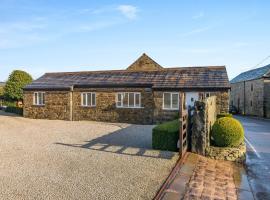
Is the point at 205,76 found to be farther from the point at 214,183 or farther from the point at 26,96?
the point at 26,96

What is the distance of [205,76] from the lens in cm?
2244

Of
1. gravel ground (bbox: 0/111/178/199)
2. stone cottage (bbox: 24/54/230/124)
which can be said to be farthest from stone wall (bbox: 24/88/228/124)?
gravel ground (bbox: 0/111/178/199)

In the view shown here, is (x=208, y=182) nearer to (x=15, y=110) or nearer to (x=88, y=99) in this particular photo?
(x=88, y=99)

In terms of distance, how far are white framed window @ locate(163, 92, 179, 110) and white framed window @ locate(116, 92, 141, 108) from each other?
2.23 meters

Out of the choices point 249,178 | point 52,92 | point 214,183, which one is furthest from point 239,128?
point 52,92

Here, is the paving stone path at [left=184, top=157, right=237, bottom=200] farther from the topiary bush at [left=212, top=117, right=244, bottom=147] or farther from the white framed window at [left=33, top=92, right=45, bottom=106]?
the white framed window at [left=33, top=92, right=45, bottom=106]

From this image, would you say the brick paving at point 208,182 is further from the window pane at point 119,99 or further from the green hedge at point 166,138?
the window pane at point 119,99

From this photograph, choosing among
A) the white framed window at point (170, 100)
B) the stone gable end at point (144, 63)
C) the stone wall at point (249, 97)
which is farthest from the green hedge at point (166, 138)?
the stone wall at point (249, 97)

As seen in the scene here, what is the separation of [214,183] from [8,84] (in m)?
39.6

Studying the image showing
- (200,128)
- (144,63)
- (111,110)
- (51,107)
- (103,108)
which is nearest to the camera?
(200,128)

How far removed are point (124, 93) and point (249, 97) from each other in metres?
26.8

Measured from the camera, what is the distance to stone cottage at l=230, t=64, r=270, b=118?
3719 cm

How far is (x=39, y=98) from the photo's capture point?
90.6ft

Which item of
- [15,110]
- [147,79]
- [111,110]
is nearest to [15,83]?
[15,110]
